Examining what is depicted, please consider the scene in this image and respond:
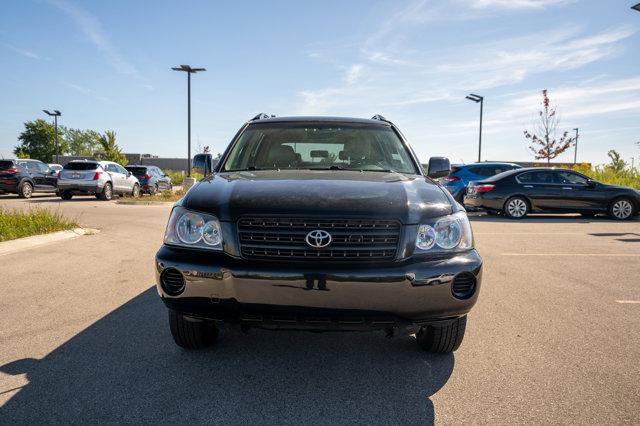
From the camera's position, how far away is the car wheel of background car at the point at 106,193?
20.8 meters

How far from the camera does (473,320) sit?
4434 millimetres

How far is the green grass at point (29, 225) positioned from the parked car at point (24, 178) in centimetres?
1254

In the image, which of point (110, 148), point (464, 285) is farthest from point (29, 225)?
point (110, 148)

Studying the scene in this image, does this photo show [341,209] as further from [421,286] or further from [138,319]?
[138,319]

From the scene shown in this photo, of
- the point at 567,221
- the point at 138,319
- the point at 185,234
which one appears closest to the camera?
the point at 185,234

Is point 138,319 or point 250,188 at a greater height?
point 250,188

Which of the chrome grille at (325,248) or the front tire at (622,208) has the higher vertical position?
the chrome grille at (325,248)

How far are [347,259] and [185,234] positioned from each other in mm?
1016

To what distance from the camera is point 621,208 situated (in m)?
14.5

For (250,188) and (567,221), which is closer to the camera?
(250,188)

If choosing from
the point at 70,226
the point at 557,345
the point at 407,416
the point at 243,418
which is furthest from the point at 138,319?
the point at 70,226

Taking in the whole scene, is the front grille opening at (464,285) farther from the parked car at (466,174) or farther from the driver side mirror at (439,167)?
the parked car at (466,174)

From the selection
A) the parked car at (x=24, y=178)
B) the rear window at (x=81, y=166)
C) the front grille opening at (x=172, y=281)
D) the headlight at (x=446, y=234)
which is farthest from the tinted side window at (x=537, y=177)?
the parked car at (x=24, y=178)

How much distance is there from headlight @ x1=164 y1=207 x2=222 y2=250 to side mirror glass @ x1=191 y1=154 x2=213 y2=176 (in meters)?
1.68
